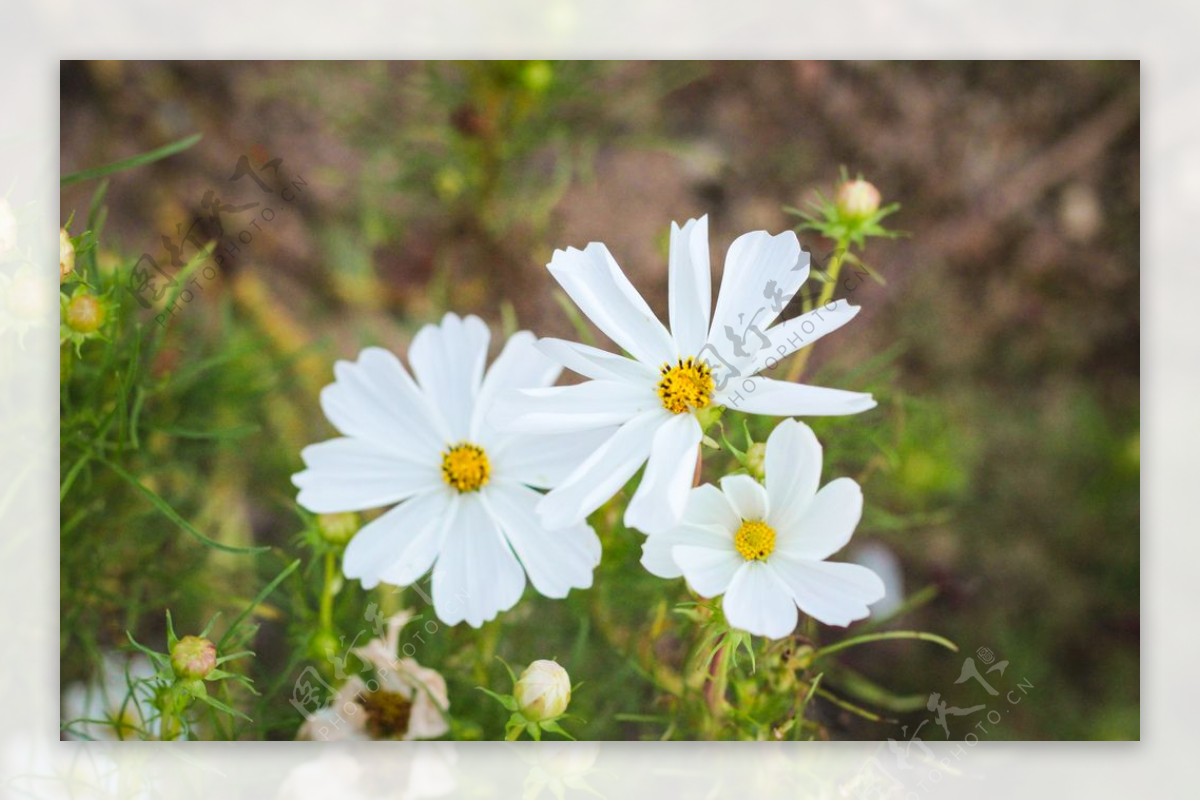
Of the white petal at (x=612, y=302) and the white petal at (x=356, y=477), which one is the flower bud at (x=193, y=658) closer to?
the white petal at (x=356, y=477)

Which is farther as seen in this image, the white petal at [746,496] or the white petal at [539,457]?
the white petal at [539,457]

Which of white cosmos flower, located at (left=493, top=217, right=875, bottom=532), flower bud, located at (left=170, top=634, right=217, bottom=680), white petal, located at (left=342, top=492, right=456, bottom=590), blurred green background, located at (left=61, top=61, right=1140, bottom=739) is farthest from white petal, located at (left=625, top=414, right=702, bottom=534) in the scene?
blurred green background, located at (left=61, top=61, right=1140, bottom=739)

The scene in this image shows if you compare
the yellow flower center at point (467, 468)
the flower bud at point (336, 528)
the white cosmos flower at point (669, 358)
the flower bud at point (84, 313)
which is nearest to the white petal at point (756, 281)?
the white cosmos flower at point (669, 358)

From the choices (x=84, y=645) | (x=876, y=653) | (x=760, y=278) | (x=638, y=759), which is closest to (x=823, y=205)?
(x=760, y=278)

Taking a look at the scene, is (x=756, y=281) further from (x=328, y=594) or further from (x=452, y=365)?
(x=328, y=594)

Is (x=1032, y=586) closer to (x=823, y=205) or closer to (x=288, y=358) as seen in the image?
(x=823, y=205)
